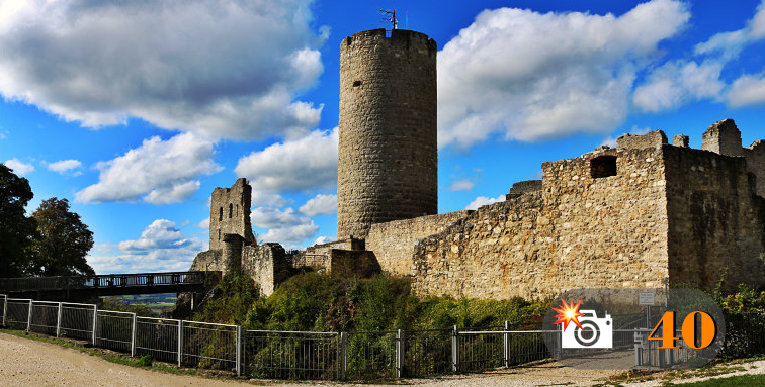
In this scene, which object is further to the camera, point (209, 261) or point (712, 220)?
point (209, 261)

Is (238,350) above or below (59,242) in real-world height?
below

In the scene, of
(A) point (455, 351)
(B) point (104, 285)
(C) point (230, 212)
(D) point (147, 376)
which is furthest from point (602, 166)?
(C) point (230, 212)

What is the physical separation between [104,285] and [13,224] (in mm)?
5238

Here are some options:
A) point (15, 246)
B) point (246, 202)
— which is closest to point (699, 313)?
point (15, 246)

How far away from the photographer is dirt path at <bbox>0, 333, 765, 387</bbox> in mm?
10148

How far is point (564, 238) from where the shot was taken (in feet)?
48.8

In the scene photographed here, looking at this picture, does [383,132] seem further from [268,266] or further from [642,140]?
[642,140]

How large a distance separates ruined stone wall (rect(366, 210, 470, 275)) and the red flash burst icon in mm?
6185

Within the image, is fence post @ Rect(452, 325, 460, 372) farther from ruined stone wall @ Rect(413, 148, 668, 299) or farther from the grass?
ruined stone wall @ Rect(413, 148, 668, 299)

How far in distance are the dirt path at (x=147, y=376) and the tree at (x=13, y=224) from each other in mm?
17801

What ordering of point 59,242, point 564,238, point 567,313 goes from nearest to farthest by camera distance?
point 567,313
point 564,238
point 59,242

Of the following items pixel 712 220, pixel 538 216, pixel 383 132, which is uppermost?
pixel 383 132

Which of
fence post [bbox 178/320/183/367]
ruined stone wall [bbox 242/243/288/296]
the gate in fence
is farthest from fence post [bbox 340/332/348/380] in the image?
ruined stone wall [bbox 242/243/288/296]

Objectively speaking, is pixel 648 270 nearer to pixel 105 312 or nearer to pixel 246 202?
pixel 105 312
